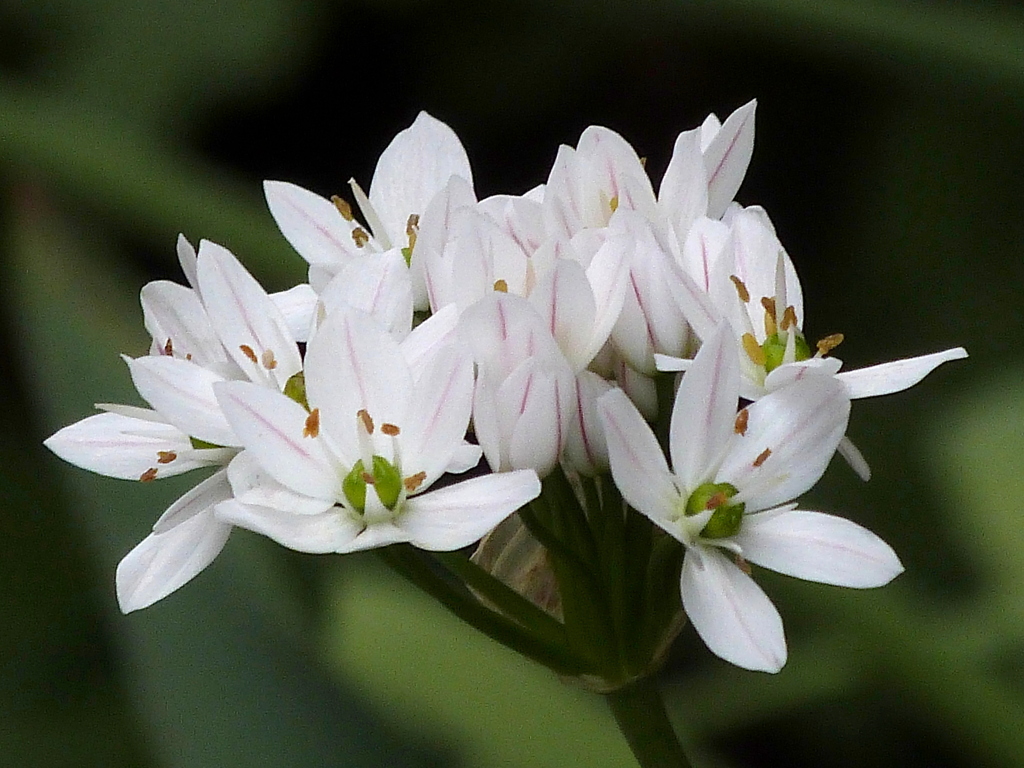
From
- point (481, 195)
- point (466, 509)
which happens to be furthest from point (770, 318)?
point (481, 195)

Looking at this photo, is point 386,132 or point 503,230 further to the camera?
point 386,132

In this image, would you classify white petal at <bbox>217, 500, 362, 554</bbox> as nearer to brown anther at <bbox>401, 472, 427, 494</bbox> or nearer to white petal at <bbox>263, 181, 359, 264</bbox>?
brown anther at <bbox>401, 472, 427, 494</bbox>

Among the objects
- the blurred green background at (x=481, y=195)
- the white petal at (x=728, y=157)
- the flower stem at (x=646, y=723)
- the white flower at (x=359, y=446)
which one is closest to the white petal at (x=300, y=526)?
the white flower at (x=359, y=446)

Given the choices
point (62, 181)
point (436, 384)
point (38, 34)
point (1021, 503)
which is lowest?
point (1021, 503)

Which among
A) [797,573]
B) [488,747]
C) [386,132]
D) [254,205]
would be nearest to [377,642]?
[488,747]

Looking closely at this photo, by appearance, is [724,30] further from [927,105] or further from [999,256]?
[999,256]

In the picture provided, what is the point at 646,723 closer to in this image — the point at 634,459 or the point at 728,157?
the point at 634,459

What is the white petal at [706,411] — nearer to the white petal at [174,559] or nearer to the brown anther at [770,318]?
the brown anther at [770,318]
